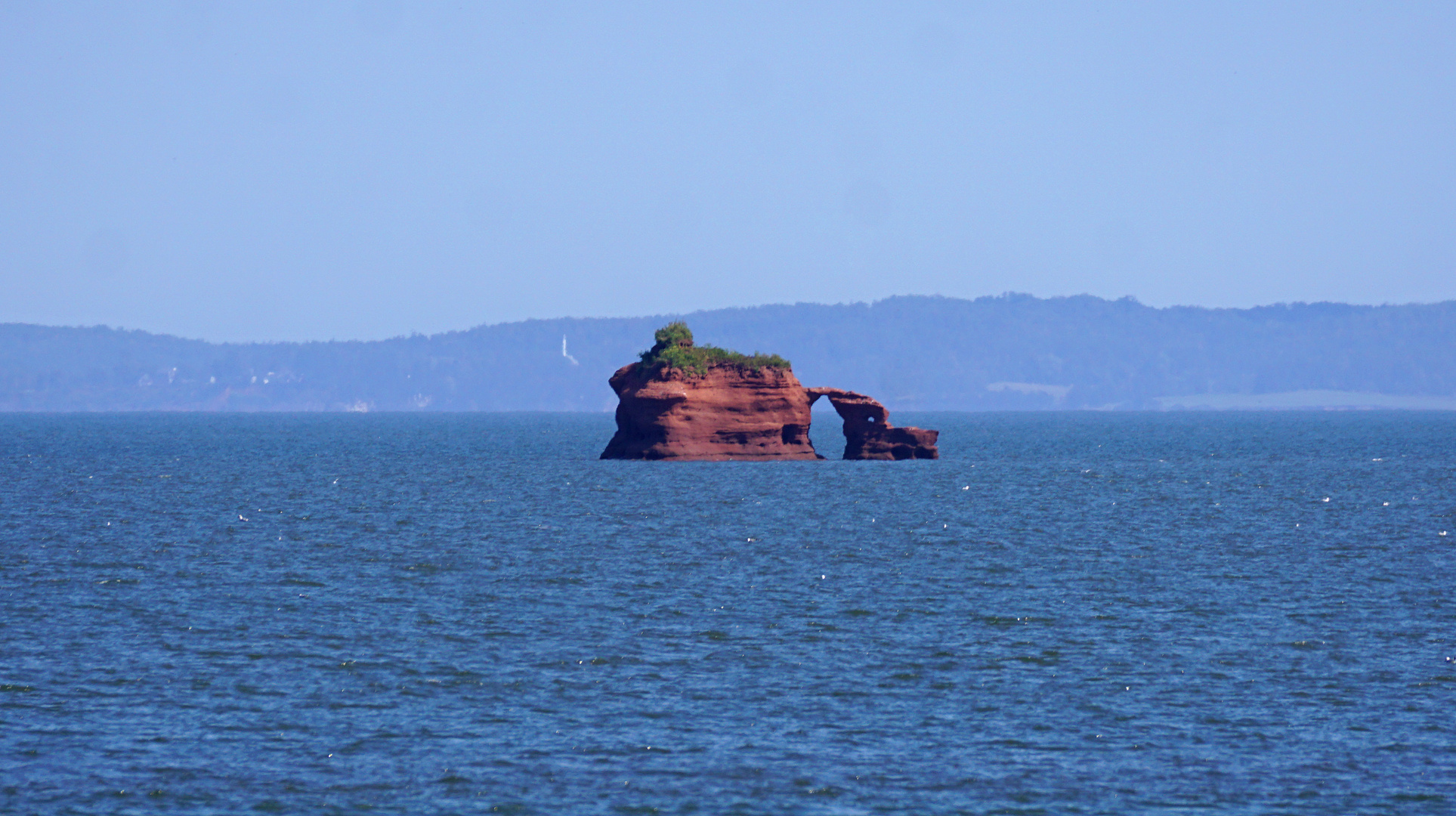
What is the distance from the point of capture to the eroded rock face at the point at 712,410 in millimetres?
90312

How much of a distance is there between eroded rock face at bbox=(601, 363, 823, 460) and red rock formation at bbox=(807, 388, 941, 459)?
6068 mm

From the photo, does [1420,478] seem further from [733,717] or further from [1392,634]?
[733,717]

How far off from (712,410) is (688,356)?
3950mm

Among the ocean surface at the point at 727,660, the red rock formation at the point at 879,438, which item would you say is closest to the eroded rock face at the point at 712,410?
the red rock formation at the point at 879,438

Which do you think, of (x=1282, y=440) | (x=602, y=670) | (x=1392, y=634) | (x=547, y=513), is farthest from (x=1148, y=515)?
(x=1282, y=440)

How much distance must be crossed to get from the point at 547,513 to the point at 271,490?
23.2 meters

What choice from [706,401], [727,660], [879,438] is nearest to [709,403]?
[706,401]

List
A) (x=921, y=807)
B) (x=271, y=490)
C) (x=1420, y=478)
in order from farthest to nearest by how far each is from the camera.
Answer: (x=1420, y=478)
(x=271, y=490)
(x=921, y=807)

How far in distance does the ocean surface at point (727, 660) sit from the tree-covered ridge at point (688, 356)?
78.2 feet

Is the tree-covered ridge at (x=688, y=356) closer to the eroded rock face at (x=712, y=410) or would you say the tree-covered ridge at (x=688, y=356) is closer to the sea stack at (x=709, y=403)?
the sea stack at (x=709, y=403)

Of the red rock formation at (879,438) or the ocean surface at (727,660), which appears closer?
the ocean surface at (727,660)

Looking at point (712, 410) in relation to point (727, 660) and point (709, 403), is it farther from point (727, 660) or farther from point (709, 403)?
point (727, 660)

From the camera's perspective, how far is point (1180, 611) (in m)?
37.1

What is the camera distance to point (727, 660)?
30594mm
